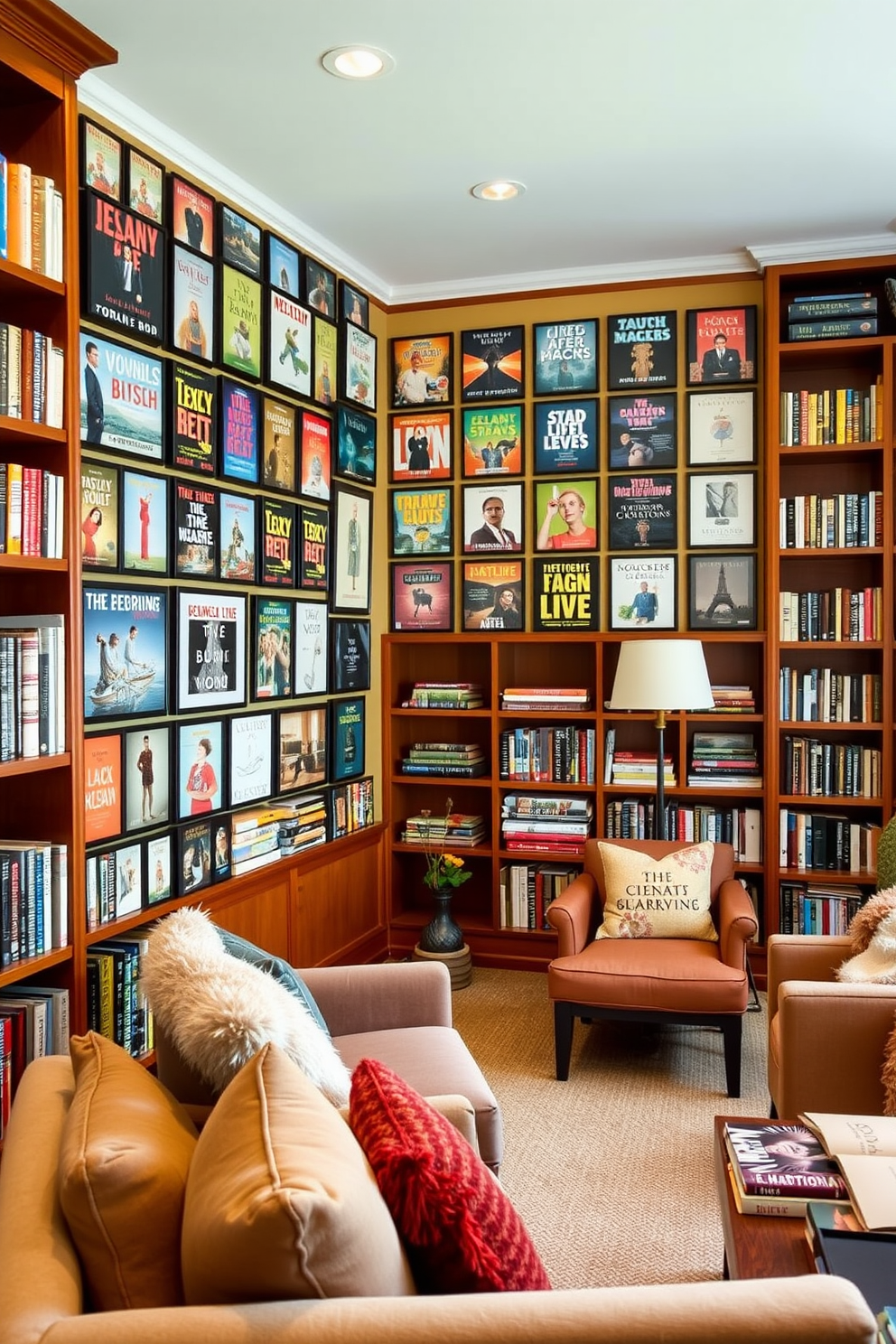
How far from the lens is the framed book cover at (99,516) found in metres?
2.88

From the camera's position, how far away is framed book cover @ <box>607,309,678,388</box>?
4512mm

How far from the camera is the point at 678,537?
14.9ft

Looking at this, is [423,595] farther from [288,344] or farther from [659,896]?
[659,896]

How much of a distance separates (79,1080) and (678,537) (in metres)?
3.51

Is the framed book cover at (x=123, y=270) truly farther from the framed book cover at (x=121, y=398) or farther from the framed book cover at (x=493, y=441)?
the framed book cover at (x=493, y=441)

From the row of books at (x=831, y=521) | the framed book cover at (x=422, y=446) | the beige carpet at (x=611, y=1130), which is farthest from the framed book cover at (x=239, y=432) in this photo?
the beige carpet at (x=611, y=1130)

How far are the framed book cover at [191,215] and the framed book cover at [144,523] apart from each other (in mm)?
768

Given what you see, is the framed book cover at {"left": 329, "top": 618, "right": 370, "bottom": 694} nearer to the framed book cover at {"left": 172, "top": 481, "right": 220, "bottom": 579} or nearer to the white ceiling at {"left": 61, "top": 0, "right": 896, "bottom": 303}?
the framed book cover at {"left": 172, "top": 481, "right": 220, "bottom": 579}

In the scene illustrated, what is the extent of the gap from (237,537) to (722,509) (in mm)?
2062

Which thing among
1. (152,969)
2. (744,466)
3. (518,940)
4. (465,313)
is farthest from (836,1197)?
(465,313)

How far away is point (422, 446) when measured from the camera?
4.82m

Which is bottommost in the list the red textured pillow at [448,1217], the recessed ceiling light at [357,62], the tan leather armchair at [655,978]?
the tan leather armchair at [655,978]

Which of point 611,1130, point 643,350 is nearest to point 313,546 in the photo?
point 643,350

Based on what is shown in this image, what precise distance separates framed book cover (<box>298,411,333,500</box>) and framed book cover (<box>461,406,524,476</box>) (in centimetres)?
73
